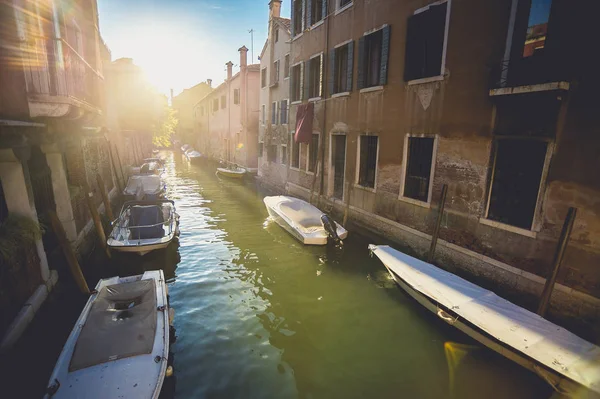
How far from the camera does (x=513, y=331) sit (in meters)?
5.07

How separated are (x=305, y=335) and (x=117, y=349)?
10.3 ft

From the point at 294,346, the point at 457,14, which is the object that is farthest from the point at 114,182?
the point at 457,14

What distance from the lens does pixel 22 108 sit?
5539 mm

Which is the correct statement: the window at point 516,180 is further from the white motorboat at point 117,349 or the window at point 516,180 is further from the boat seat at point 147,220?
the boat seat at point 147,220

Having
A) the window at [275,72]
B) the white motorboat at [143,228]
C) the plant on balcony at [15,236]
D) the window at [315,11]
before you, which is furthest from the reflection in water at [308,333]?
the window at [275,72]

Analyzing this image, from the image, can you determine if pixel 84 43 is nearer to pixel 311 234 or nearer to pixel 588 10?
pixel 311 234

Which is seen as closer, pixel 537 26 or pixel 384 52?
pixel 537 26

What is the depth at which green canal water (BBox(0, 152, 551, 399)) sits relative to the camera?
4816mm

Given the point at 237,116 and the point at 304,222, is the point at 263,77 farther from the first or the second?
the point at 304,222

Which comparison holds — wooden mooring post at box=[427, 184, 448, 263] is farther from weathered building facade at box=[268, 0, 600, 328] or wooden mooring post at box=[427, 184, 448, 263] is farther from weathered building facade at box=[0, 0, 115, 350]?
weathered building facade at box=[0, 0, 115, 350]

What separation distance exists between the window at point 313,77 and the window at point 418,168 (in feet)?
19.8

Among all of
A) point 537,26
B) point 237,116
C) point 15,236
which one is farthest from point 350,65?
point 237,116

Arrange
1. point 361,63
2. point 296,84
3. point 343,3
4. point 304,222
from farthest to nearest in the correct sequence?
1. point 296,84
2. point 343,3
3. point 361,63
4. point 304,222

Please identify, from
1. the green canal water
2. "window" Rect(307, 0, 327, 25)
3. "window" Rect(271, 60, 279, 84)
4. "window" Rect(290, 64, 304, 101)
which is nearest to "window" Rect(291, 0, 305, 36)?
"window" Rect(307, 0, 327, 25)
